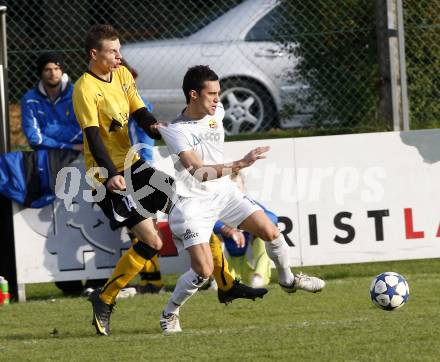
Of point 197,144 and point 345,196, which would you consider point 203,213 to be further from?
point 345,196

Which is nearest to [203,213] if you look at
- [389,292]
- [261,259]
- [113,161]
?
[113,161]

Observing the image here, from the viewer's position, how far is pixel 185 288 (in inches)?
301

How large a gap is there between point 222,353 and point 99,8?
641 cm

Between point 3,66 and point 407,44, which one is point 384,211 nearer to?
point 407,44

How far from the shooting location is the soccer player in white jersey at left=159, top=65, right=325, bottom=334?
760 centimetres

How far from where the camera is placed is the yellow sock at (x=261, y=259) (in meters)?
9.78

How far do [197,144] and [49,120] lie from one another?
2776 mm

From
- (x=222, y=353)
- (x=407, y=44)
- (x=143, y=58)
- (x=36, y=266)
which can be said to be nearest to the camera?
(x=222, y=353)

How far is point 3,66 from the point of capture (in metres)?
10.3

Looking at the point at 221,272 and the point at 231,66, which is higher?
the point at 221,272

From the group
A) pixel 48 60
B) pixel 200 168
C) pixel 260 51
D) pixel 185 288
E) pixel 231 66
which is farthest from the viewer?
pixel 231 66

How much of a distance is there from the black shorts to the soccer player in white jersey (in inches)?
7.6

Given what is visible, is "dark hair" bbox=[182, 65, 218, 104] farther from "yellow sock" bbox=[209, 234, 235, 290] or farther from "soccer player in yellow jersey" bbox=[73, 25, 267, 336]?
"yellow sock" bbox=[209, 234, 235, 290]

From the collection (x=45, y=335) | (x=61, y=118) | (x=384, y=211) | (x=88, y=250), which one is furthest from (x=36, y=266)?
(x=384, y=211)
